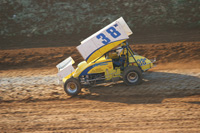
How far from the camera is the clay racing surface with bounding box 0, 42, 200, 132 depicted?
340 inches

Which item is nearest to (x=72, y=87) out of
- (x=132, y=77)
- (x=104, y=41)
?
(x=104, y=41)

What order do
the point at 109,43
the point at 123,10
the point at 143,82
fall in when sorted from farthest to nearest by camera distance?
1. the point at 123,10
2. the point at 143,82
3. the point at 109,43

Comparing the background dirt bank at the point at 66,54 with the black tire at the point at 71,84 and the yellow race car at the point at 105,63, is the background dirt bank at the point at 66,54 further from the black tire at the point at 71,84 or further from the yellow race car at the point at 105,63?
the black tire at the point at 71,84

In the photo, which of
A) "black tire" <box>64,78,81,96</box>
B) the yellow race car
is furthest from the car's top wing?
"black tire" <box>64,78,81,96</box>

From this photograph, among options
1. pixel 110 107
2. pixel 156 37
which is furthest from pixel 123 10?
pixel 110 107

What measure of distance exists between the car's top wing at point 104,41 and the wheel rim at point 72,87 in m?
1.38

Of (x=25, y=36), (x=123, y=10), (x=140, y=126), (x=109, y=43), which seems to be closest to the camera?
(x=140, y=126)

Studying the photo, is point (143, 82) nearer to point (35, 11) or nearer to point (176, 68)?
point (176, 68)

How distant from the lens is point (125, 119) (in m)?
8.91

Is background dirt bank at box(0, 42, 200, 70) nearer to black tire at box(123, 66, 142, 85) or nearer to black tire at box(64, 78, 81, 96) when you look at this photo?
black tire at box(123, 66, 142, 85)

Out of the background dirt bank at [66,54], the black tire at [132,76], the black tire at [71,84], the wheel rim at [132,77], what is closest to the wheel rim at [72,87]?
the black tire at [71,84]

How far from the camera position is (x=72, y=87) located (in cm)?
1166

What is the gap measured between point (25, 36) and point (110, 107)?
14335 mm

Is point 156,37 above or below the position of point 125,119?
above
